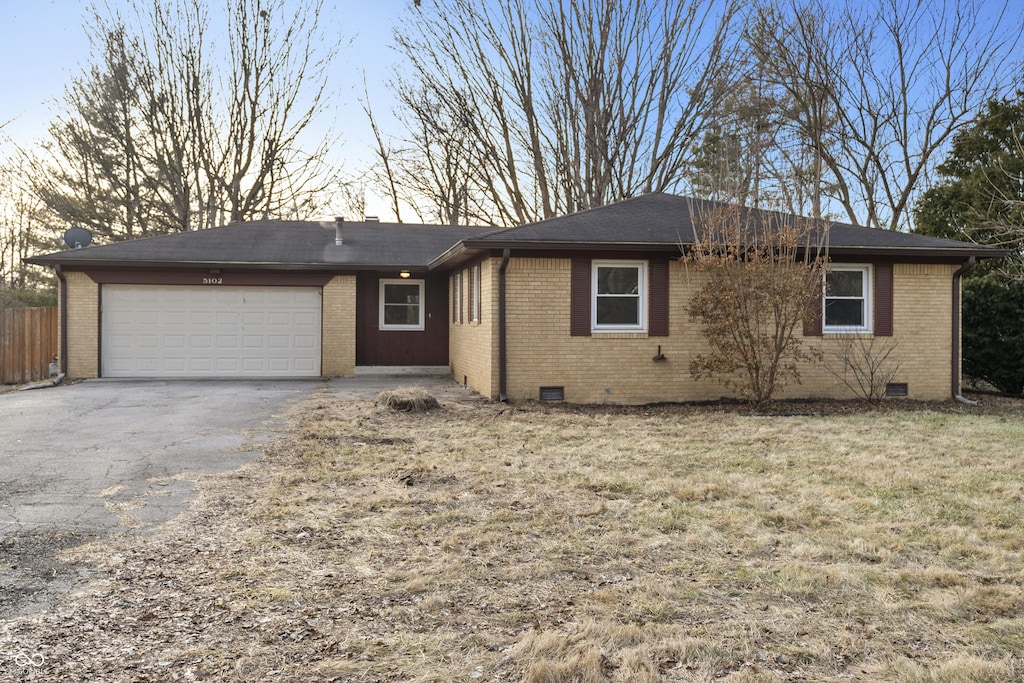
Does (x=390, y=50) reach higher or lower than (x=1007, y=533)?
higher

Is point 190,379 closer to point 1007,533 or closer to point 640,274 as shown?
point 640,274

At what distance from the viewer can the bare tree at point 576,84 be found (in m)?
22.8

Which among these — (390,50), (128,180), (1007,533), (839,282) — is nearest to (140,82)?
(128,180)

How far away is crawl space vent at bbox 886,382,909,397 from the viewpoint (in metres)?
13.1

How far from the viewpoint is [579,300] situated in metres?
12.4

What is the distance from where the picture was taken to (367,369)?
17.5m

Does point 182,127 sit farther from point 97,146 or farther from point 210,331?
point 210,331

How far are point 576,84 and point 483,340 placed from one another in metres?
13.0

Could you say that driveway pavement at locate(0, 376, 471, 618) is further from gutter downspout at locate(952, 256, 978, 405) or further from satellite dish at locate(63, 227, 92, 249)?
gutter downspout at locate(952, 256, 978, 405)

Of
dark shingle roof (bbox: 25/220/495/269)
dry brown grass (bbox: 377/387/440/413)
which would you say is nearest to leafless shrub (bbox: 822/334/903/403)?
dry brown grass (bbox: 377/387/440/413)

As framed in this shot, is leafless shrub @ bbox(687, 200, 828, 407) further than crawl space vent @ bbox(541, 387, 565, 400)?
No

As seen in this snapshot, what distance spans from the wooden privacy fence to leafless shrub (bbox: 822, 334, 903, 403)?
16.1m

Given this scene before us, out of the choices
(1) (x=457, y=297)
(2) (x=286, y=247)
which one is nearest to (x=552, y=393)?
(1) (x=457, y=297)

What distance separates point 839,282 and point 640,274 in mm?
3631
